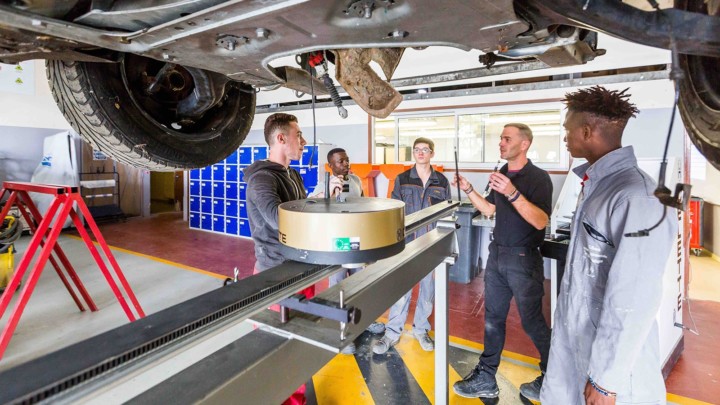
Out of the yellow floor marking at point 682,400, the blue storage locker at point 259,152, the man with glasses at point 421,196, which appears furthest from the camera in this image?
the blue storage locker at point 259,152

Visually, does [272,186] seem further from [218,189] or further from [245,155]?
[218,189]

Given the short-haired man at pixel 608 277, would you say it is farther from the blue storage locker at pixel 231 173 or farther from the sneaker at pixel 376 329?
the blue storage locker at pixel 231 173

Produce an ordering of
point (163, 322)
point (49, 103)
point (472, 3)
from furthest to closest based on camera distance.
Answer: point (49, 103) < point (472, 3) < point (163, 322)

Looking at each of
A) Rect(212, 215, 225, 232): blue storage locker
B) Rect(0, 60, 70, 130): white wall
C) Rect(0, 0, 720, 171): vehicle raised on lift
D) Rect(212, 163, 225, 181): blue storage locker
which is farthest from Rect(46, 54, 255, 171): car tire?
Rect(0, 60, 70, 130): white wall

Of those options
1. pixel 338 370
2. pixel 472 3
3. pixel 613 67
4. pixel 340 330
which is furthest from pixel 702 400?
pixel 613 67

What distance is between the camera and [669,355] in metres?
2.11

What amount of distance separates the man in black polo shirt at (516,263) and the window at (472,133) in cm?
214

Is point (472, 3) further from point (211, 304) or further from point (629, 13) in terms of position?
point (211, 304)

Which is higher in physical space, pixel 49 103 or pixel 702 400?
pixel 49 103

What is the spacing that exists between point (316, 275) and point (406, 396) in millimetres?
1336

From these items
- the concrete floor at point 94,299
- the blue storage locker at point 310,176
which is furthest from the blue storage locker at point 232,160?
the concrete floor at point 94,299

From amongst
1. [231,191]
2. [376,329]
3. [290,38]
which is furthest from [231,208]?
[290,38]

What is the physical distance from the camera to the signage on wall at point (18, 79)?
5.71 metres

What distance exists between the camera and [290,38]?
93 centimetres
